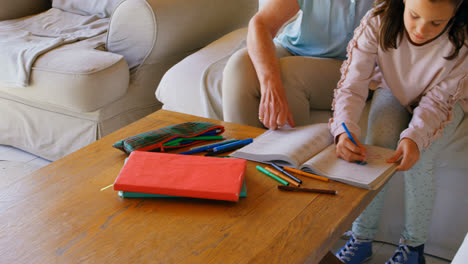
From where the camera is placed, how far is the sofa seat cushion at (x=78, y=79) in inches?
64.9

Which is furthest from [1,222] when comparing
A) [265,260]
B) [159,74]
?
[159,74]

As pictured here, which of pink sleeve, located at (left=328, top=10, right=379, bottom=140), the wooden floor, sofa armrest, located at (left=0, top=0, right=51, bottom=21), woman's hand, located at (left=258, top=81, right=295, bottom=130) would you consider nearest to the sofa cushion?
sofa armrest, located at (left=0, top=0, right=51, bottom=21)

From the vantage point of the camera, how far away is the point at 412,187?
1168 millimetres

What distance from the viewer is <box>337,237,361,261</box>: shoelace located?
122 centimetres

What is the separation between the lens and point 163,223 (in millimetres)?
730

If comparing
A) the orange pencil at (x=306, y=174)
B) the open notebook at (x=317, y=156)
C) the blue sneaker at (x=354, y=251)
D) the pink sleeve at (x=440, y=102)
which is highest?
the pink sleeve at (x=440, y=102)

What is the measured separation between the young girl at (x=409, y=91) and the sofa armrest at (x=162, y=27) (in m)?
0.85

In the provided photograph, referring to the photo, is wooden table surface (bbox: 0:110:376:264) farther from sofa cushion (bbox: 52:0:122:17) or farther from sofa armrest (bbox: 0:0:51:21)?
sofa armrest (bbox: 0:0:51:21)

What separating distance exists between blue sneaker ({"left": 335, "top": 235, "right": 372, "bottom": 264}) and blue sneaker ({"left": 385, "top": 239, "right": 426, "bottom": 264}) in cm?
7

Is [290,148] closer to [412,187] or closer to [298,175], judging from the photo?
[298,175]

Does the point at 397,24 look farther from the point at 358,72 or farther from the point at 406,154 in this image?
the point at 406,154

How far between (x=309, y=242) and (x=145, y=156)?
365mm

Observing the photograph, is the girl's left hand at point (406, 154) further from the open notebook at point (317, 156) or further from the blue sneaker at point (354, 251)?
the blue sneaker at point (354, 251)

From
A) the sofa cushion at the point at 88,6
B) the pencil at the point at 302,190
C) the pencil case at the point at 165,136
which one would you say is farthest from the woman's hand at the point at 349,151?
the sofa cushion at the point at 88,6
